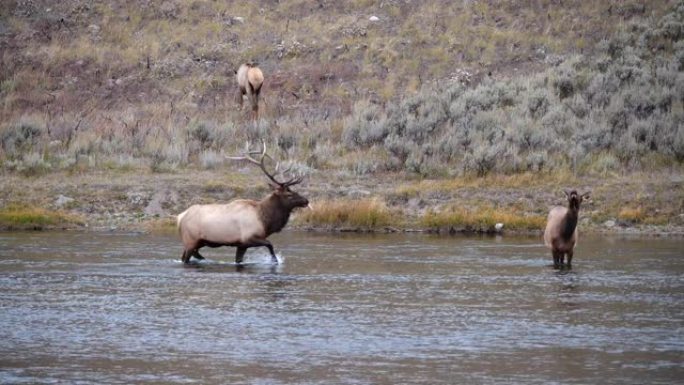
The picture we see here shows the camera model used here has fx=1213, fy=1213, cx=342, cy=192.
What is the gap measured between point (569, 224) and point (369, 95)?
58.4 ft

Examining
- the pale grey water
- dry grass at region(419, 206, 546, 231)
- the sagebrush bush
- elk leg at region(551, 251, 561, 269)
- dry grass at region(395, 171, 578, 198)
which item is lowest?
the pale grey water

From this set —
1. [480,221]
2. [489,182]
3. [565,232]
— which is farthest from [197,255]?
[489,182]

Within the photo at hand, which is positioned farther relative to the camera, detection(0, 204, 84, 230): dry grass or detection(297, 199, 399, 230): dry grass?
detection(297, 199, 399, 230): dry grass

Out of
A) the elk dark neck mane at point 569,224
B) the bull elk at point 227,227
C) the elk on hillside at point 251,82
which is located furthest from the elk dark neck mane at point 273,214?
the elk on hillside at point 251,82

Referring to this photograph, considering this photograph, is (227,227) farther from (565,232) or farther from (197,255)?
(565,232)

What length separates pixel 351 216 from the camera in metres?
24.4

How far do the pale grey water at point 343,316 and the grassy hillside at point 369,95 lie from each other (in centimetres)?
612

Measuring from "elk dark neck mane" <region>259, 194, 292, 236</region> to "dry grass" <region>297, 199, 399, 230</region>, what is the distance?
17.0 ft

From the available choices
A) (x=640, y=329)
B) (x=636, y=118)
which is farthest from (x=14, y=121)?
(x=640, y=329)

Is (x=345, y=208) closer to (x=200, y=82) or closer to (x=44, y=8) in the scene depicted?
(x=200, y=82)

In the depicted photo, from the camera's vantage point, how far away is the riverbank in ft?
79.8

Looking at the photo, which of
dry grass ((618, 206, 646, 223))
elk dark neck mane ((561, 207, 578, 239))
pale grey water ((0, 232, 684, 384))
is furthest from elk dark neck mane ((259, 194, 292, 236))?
dry grass ((618, 206, 646, 223))

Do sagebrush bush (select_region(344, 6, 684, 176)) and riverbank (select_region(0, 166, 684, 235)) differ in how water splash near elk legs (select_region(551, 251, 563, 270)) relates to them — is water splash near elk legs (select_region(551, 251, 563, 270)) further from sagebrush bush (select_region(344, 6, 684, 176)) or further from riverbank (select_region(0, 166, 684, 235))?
sagebrush bush (select_region(344, 6, 684, 176))

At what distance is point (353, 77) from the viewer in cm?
3666
